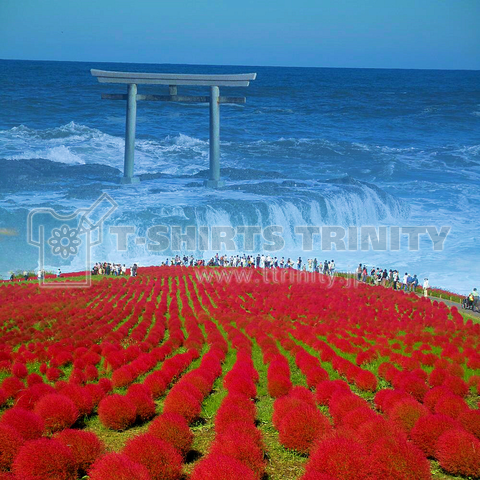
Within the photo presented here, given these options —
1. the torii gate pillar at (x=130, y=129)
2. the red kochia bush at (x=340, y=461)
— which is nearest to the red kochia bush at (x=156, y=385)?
the red kochia bush at (x=340, y=461)

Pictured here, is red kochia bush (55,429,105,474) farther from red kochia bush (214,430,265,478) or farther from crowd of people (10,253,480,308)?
crowd of people (10,253,480,308)

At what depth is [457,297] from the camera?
102 feet

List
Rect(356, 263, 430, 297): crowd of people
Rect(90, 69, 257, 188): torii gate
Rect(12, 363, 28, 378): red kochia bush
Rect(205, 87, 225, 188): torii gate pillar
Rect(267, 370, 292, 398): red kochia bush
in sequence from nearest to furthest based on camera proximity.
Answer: Rect(267, 370, 292, 398): red kochia bush
Rect(12, 363, 28, 378): red kochia bush
Rect(356, 263, 430, 297): crowd of people
Rect(90, 69, 257, 188): torii gate
Rect(205, 87, 225, 188): torii gate pillar

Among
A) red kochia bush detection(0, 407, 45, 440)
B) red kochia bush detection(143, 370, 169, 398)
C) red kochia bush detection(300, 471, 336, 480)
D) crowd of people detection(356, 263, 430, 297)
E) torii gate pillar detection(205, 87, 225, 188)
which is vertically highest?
torii gate pillar detection(205, 87, 225, 188)

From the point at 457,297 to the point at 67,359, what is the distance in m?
22.2

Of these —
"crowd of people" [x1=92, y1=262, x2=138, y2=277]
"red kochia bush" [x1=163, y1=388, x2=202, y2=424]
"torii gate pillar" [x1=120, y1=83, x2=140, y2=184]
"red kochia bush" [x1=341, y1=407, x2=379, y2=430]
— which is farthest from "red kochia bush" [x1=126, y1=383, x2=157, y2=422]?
"torii gate pillar" [x1=120, y1=83, x2=140, y2=184]

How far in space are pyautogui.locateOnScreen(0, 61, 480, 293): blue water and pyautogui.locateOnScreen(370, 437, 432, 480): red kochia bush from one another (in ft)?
121

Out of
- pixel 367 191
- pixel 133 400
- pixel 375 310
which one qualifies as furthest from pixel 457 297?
pixel 367 191

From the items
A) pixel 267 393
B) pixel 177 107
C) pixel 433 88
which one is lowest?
pixel 267 393

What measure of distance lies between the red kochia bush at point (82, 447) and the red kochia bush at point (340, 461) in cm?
252

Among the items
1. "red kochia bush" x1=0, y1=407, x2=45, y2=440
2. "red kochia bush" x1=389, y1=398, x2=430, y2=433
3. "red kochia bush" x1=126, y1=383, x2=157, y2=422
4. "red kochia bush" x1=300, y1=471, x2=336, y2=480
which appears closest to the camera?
"red kochia bush" x1=300, y1=471, x2=336, y2=480

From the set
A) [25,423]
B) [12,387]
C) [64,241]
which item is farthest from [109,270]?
A: [25,423]

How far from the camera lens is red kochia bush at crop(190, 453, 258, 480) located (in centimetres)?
606

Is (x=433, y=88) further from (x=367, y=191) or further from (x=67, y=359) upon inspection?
(x=67, y=359)
